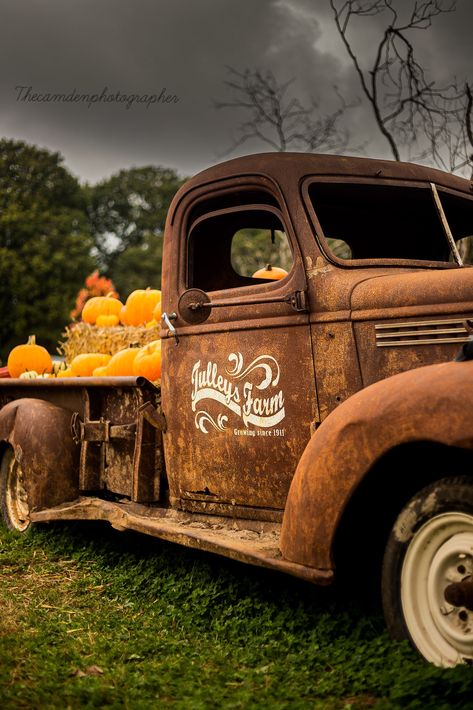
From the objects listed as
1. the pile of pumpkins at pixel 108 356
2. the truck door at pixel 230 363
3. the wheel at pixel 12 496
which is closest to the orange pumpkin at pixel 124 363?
the pile of pumpkins at pixel 108 356

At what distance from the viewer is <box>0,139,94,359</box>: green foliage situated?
90.8ft

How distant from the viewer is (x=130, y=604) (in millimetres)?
4258

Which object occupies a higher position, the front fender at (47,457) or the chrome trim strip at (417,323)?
the chrome trim strip at (417,323)

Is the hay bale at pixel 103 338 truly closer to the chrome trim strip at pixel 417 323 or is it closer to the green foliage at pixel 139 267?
the chrome trim strip at pixel 417 323

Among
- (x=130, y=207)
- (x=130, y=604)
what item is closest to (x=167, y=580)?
(x=130, y=604)

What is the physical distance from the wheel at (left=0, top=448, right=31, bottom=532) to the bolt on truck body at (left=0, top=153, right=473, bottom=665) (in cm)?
31

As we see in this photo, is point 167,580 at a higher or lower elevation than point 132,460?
lower

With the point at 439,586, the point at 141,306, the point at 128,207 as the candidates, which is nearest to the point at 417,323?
the point at 439,586

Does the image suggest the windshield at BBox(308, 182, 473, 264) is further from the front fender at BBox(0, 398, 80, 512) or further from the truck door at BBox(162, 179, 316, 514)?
the front fender at BBox(0, 398, 80, 512)

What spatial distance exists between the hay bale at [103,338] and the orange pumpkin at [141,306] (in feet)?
0.33

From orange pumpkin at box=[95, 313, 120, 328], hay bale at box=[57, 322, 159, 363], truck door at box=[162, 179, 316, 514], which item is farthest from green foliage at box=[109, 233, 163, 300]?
truck door at box=[162, 179, 316, 514]

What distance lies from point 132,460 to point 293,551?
5.91ft

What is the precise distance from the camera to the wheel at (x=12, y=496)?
5.79 meters

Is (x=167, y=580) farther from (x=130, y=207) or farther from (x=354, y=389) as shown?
(x=130, y=207)
